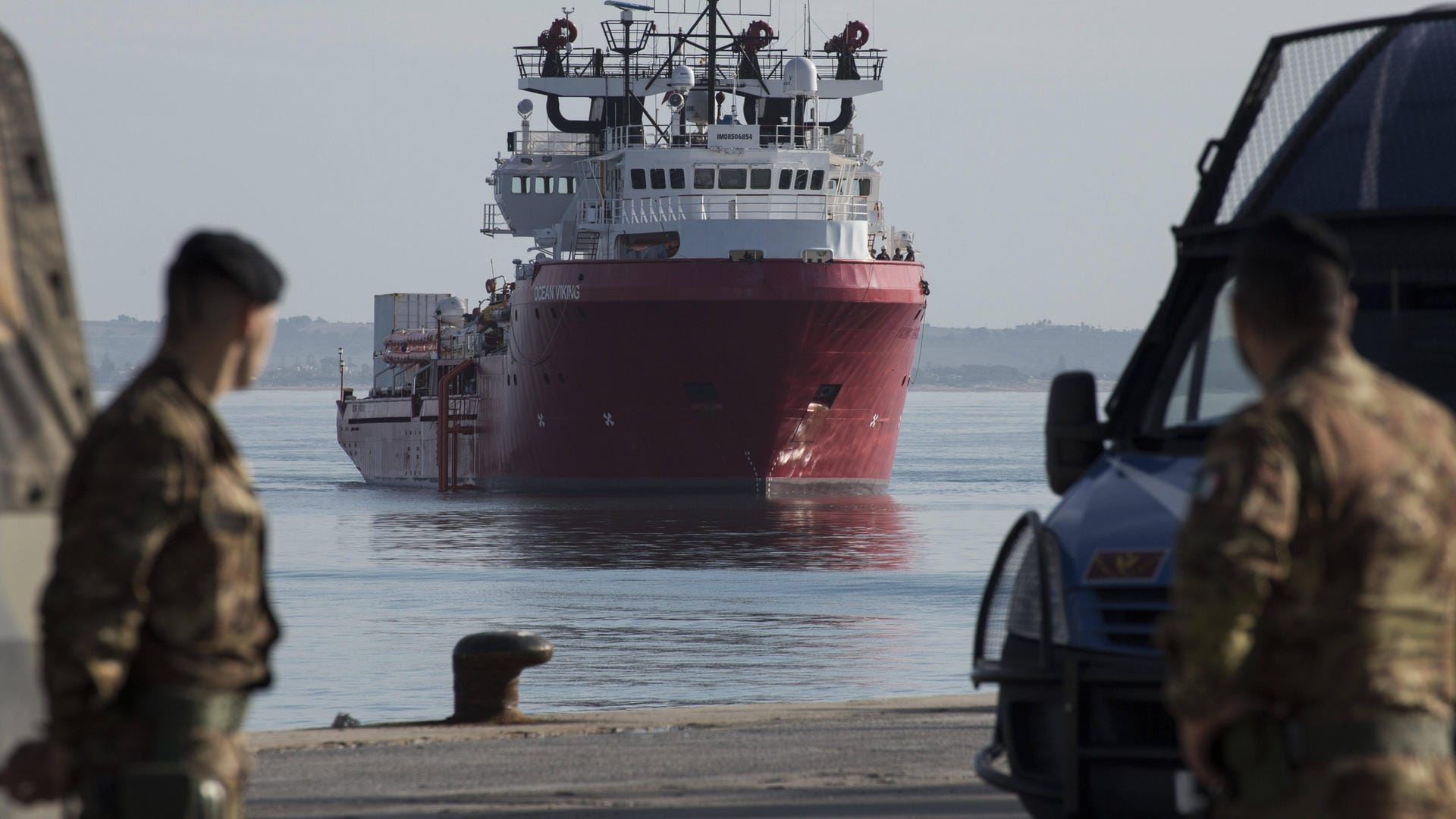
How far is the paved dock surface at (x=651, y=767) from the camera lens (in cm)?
672

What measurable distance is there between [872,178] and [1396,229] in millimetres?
37330

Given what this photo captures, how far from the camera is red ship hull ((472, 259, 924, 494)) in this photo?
37.0 m

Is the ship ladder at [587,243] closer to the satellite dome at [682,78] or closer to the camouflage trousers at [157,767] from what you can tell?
the satellite dome at [682,78]

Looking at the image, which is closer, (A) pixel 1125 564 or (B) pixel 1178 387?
(A) pixel 1125 564

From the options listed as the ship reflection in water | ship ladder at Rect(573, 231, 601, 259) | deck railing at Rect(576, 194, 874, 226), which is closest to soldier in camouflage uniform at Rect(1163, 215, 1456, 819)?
the ship reflection in water

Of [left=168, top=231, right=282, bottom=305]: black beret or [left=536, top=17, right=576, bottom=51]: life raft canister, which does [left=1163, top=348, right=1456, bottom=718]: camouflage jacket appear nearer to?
[left=168, top=231, right=282, bottom=305]: black beret

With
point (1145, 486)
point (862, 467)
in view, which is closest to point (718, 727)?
point (1145, 486)

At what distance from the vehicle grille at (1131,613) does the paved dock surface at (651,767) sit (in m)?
1.73

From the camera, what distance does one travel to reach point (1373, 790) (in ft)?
9.77

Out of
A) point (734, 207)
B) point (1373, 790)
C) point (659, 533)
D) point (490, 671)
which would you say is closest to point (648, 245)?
point (734, 207)

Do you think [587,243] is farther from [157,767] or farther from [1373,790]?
[1373,790]

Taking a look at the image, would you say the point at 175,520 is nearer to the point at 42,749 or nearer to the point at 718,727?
the point at 42,749

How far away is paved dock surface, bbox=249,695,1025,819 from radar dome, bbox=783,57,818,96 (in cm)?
3362

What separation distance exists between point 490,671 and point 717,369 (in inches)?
1122
